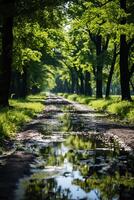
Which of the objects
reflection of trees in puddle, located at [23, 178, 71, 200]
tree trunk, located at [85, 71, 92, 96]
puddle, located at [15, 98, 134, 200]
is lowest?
puddle, located at [15, 98, 134, 200]

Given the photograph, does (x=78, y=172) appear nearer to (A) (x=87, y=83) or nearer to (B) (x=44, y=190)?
(B) (x=44, y=190)

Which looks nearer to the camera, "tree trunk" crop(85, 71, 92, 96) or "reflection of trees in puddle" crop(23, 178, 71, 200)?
"reflection of trees in puddle" crop(23, 178, 71, 200)

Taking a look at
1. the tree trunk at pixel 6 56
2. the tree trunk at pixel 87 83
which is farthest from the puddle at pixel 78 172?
the tree trunk at pixel 87 83

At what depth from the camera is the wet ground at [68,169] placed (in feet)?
26.2

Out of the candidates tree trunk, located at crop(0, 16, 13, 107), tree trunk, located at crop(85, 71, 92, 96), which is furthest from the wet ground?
tree trunk, located at crop(85, 71, 92, 96)

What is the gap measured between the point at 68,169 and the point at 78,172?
0.41 metres

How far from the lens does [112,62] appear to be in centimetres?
5053

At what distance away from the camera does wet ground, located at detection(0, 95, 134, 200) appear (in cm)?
797

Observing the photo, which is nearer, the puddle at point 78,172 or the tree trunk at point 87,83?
the puddle at point 78,172

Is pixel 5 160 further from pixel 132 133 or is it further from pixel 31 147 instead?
pixel 132 133

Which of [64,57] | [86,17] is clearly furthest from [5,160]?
[64,57]

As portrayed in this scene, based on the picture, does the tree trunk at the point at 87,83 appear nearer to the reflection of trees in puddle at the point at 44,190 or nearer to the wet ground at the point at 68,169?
the wet ground at the point at 68,169

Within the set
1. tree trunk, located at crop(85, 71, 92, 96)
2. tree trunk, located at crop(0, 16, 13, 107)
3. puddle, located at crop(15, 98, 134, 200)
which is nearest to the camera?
puddle, located at crop(15, 98, 134, 200)

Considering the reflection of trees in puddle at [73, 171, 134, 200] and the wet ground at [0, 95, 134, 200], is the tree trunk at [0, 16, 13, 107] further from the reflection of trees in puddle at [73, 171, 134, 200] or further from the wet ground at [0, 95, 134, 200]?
the reflection of trees in puddle at [73, 171, 134, 200]
